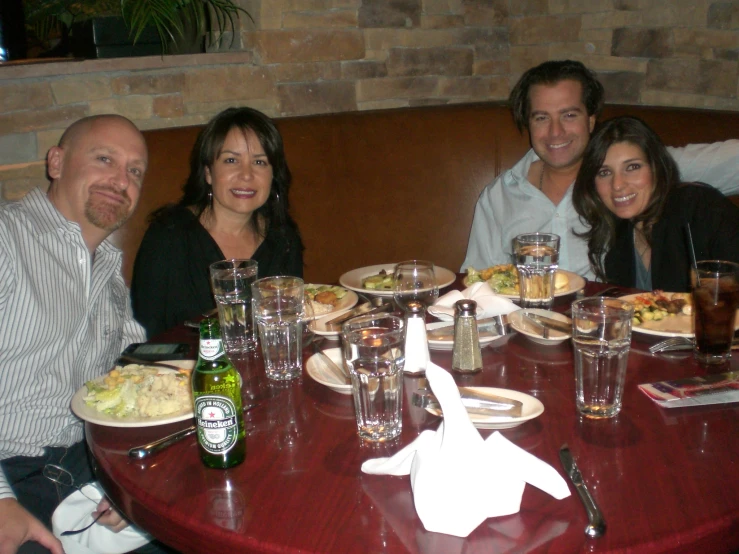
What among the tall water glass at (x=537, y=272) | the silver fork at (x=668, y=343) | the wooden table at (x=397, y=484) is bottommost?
the wooden table at (x=397, y=484)

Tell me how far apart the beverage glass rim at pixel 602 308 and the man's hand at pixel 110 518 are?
3.58 ft

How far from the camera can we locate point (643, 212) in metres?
2.64

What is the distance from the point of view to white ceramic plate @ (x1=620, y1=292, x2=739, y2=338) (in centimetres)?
162

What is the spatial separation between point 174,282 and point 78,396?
1.20m

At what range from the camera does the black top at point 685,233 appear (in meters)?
2.45

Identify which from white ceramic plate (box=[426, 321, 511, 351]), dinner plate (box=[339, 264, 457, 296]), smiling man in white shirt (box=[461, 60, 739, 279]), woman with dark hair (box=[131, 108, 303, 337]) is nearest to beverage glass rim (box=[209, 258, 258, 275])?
dinner plate (box=[339, 264, 457, 296])

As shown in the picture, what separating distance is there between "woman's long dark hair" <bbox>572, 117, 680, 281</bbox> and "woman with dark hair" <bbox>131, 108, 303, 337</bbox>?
1103mm

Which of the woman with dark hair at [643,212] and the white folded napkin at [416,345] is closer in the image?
the white folded napkin at [416,345]

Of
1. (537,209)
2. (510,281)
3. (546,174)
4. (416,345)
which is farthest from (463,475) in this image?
(546,174)

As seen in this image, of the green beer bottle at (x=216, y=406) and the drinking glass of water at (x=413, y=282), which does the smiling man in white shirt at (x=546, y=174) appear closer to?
the drinking glass of water at (x=413, y=282)

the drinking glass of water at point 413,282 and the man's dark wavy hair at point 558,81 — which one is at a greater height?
the man's dark wavy hair at point 558,81

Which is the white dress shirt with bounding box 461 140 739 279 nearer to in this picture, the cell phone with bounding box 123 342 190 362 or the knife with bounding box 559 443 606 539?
the cell phone with bounding box 123 342 190 362

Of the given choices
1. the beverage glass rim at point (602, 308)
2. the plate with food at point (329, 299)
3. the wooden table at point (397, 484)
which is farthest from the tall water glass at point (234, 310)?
the beverage glass rim at point (602, 308)

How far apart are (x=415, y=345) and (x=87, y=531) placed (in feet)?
2.87
